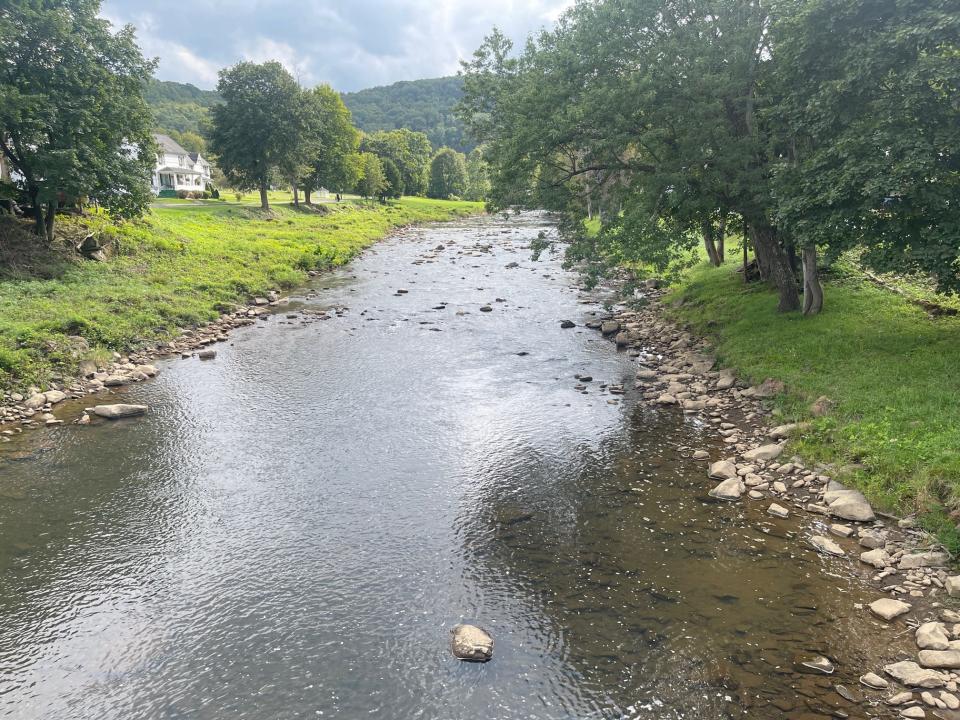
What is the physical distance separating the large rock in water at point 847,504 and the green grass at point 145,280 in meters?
21.9

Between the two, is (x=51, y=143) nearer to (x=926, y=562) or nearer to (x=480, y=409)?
(x=480, y=409)

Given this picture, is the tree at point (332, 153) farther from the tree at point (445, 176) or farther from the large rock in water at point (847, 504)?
the large rock in water at point (847, 504)

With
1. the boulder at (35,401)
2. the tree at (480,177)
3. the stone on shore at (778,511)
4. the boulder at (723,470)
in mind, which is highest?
the tree at (480,177)

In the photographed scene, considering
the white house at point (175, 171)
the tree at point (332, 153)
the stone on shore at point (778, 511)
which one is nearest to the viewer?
the stone on shore at point (778, 511)

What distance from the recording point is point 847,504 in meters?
12.2

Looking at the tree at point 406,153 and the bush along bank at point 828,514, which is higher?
the tree at point 406,153

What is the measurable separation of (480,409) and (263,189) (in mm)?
53232

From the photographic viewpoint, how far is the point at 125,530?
12578mm

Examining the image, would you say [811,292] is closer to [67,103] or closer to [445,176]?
[67,103]

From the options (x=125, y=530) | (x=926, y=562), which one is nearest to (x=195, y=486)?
(x=125, y=530)

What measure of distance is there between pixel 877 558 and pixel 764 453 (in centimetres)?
415

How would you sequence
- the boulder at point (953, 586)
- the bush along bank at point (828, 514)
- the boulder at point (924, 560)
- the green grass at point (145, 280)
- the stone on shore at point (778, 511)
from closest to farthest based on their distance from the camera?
the bush along bank at point (828, 514) → the boulder at point (953, 586) → the boulder at point (924, 560) → the stone on shore at point (778, 511) → the green grass at point (145, 280)

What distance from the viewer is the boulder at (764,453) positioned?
14.7 meters

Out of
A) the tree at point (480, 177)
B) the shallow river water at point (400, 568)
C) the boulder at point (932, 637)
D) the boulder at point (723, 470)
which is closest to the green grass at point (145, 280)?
the shallow river water at point (400, 568)
